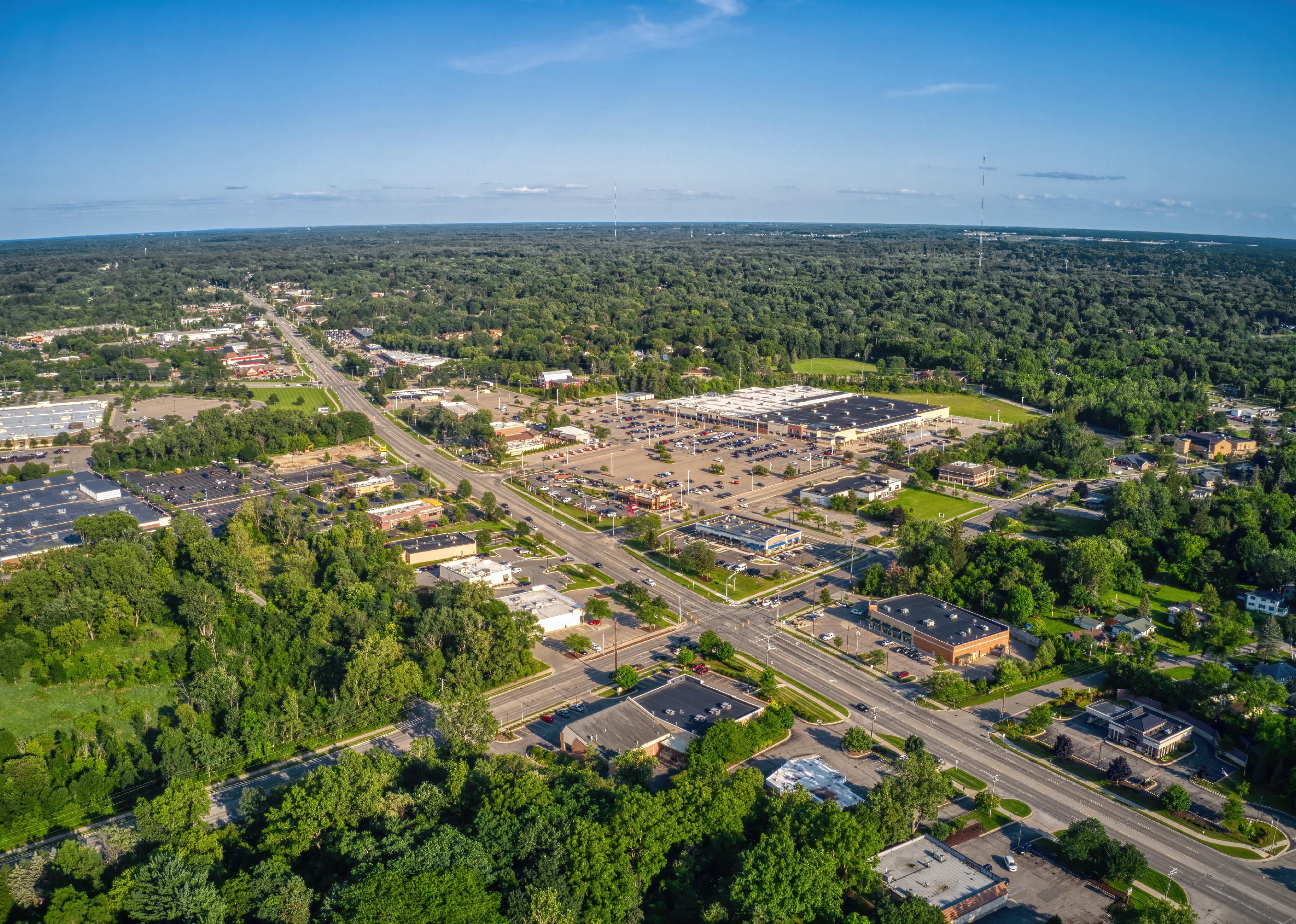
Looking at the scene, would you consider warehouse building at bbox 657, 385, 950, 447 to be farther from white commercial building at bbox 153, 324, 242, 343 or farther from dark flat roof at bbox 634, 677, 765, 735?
white commercial building at bbox 153, 324, 242, 343

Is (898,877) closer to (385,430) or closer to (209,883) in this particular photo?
(209,883)

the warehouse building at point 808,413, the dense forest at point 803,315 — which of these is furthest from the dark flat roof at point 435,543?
the dense forest at point 803,315

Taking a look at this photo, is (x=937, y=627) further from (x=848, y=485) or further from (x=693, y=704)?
(x=848, y=485)

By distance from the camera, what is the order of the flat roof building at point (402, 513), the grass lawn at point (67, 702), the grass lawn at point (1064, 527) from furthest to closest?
the flat roof building at point (402, 513) < the grass lawn at point (1064, 527) < the grass lawn at point (67, 702)

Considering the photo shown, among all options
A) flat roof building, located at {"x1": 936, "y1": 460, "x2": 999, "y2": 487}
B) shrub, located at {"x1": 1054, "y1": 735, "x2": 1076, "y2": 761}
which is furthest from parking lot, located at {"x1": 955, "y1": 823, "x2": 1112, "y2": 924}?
flat roof building, located at {"x1": 936, "y1": 460, "x2": 999, "y2": 487}

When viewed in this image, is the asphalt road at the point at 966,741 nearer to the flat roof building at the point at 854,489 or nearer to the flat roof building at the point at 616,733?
the flat roof building at the point at 616,733

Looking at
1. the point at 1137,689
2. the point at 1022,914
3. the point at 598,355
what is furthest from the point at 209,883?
the point at 598,355

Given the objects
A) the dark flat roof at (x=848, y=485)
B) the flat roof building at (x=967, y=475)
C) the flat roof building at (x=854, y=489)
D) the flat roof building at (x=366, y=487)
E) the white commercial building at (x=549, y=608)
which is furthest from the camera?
the flat roof building at (x=967, y=475)

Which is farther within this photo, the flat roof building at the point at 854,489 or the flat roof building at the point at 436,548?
the flat roof building at the point at 854,489
